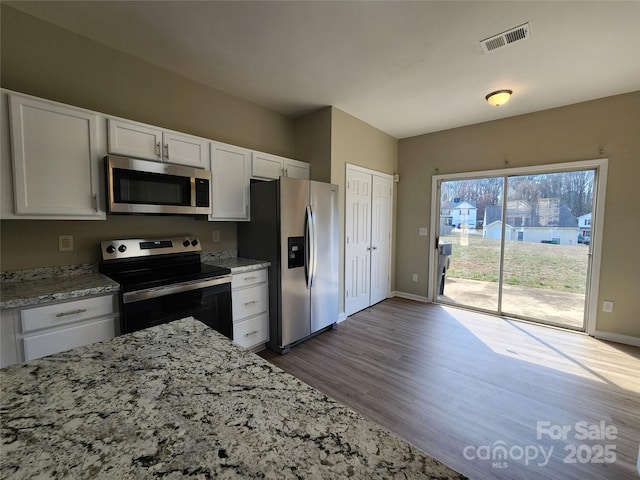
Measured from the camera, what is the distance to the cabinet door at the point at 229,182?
103 inches

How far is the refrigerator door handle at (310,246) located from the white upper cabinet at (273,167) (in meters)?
0.63

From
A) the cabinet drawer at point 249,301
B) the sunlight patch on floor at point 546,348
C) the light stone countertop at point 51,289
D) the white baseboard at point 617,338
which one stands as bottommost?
the sunlight patch on floor at point 546,348

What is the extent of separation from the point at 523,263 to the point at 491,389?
86.3 inches

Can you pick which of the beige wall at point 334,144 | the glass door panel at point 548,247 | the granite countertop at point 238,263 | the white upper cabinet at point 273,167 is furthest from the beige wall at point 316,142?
the glass door panel at point 548,247

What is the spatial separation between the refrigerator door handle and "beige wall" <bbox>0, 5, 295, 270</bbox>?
0.89 m

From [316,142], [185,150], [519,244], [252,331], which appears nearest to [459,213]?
[519,244]

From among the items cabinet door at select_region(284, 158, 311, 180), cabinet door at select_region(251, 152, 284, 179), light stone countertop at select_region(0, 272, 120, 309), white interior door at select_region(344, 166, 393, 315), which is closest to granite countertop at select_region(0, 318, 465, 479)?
light stone countertop at select_region(0, 272, 120, 309)

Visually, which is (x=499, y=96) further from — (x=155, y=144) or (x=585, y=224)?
(x=155, y=144)

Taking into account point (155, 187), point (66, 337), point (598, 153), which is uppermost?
point (598, 153)

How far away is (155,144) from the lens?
2215 mm

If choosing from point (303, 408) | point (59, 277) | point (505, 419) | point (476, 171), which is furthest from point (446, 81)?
point (59, 277)

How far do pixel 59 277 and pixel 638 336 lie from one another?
5520 millimetres

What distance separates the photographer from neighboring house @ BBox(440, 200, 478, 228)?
4.04m

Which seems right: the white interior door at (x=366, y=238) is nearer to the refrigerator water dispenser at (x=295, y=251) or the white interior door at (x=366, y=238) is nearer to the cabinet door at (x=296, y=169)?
the cabinet door at (x=296, y=169)
